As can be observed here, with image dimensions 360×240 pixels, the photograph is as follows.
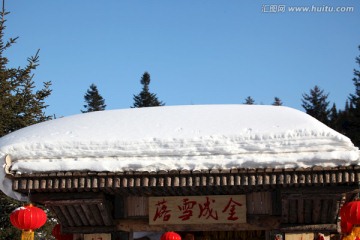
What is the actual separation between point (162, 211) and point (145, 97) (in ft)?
110

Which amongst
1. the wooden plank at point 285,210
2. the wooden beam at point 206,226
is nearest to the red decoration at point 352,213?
the wooden plank at point 285,210

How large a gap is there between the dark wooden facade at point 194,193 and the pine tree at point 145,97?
109 ft

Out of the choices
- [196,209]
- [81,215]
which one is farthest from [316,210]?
[81,215]

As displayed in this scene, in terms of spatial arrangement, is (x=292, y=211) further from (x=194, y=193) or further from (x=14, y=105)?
(x=14, y=105)

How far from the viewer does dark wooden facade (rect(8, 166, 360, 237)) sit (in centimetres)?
856

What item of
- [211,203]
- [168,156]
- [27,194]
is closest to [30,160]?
[27,194]

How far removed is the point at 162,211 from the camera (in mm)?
9727

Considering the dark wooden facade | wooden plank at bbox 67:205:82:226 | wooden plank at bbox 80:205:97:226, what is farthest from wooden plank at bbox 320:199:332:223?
wooden plank at bbox 67:205:82:226

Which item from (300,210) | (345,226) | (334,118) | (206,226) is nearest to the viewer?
(300,210)

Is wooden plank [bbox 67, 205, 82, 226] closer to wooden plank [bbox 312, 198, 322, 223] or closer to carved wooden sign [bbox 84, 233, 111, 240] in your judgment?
carved wooden sign [bbox 84, 233, 111, 240]

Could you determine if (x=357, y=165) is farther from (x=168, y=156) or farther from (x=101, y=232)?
(x=101, y=232)

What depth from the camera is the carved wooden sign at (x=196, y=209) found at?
9578mm

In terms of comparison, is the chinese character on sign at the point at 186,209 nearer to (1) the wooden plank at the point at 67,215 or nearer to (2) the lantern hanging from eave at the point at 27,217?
(1) the wooden plank at the point at 67,215

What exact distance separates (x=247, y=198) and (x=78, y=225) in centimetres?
306
